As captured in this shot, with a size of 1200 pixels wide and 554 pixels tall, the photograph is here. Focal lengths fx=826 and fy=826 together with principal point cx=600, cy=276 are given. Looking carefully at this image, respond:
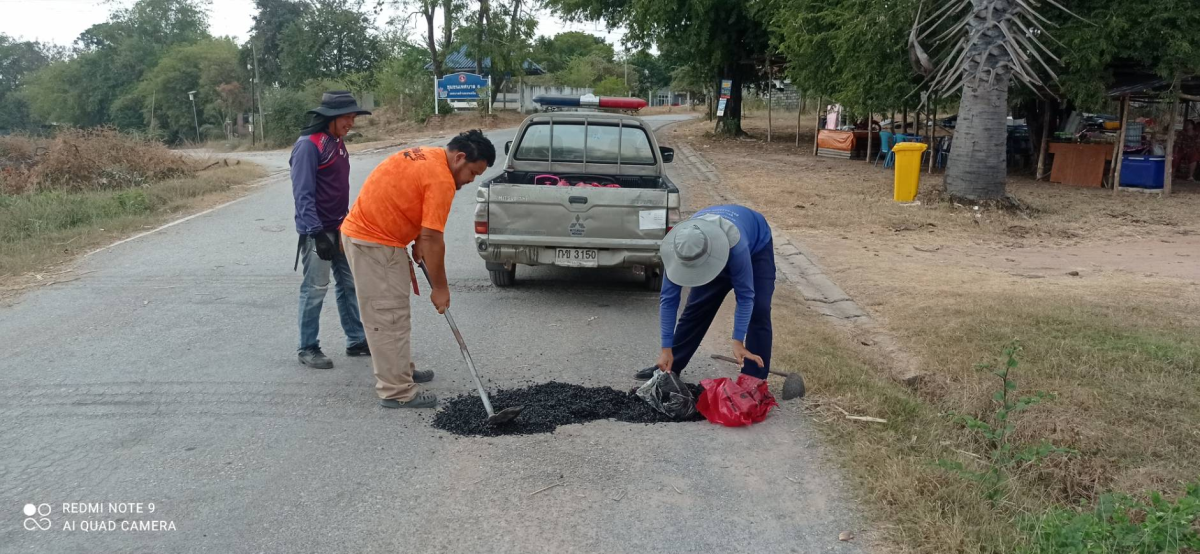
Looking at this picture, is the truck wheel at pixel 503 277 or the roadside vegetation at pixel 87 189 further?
the roadside vegetation at pixel 87 189

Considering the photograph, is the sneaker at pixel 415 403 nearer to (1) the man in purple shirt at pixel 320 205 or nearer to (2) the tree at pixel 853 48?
(1) the man in purple shirt at pixel 320 205

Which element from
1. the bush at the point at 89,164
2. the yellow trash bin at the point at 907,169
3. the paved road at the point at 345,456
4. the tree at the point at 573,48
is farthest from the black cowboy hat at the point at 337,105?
the tree at the point at 573,48

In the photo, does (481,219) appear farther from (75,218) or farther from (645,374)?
(75,218)

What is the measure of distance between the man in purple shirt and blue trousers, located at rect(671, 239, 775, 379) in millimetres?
2118

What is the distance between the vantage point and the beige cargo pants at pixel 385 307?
4625 millimetres

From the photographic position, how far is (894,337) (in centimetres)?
641

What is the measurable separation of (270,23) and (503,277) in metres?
64.9

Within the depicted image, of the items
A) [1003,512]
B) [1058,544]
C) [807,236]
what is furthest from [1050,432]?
[807,236]

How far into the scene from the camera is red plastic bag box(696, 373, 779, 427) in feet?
14.8

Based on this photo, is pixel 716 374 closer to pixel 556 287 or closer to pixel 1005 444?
pixel 1005 444

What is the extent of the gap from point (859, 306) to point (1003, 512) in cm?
412

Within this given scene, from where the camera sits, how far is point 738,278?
14.0ft

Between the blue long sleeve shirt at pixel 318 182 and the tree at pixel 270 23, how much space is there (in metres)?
64.5

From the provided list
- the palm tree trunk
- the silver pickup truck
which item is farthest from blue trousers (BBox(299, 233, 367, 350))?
the palm tree trunk
